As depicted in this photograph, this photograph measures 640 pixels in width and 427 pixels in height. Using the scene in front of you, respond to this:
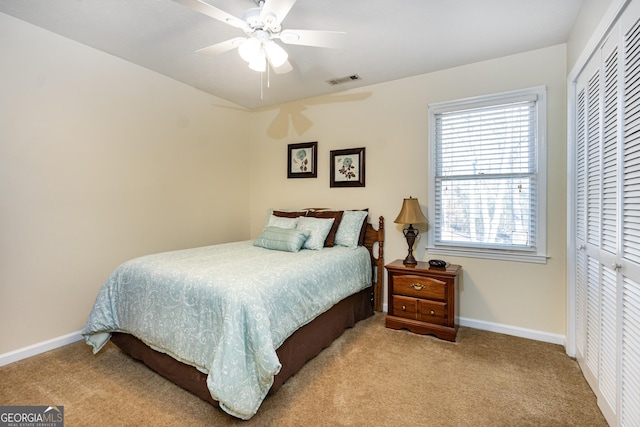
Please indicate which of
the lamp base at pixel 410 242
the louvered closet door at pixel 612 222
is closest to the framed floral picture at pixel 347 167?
the lamp base at pixel 410 242

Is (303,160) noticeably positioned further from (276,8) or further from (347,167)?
(276,8)

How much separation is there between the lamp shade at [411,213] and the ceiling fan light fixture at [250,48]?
6.20 feet

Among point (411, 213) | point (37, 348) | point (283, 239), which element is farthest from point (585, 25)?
point (37, 348)

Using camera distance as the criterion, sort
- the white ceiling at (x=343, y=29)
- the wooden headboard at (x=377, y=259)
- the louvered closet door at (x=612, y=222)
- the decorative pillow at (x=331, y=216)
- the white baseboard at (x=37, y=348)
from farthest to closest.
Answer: the wooden headboard at (x=377, y=259), the decorative pillow at (x=331, y=216), the white baseboard at (x=37, y=348), the white ceiling at (x=343, y=29), the louvered closet door at (x=612, y=222)

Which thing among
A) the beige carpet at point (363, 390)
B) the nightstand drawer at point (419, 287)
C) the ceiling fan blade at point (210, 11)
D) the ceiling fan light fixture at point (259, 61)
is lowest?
the beige carpet at point (363, 390)

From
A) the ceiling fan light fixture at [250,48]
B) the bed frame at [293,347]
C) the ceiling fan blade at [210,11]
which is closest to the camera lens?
the ceiling fan blade at [210,11]

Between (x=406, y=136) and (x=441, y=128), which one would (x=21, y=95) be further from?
(x=441, y=128)

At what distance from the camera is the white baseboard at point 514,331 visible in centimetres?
269

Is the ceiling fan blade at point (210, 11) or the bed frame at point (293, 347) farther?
the bed frame at point (293, 347)

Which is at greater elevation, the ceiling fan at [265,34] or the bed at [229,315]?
the ceiling fan at [265,34]

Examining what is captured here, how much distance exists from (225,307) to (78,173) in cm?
207

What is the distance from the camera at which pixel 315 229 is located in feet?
10.4

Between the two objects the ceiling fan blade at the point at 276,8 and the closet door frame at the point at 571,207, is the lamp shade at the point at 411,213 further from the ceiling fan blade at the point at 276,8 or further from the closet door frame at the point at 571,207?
the ceiling fan blade at the point at 276,8

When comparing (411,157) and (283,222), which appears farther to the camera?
(283,222)
